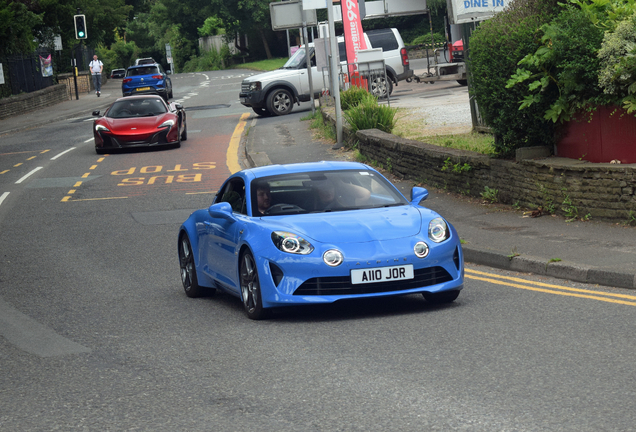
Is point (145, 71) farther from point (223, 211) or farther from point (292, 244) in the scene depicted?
point (292, 244)

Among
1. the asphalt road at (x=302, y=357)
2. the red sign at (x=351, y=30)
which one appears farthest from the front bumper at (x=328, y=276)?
the red sign at (x=351, y=30)

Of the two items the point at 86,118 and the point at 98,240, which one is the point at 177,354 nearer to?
the point at 98,240

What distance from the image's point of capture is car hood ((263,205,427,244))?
7672 mm

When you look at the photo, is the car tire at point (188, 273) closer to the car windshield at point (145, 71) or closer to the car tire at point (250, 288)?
the car tire at point (250, 288)

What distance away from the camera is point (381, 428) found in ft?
16.1

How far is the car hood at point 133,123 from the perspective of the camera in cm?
2505

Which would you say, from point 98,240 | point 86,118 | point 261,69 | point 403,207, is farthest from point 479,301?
point 261,69

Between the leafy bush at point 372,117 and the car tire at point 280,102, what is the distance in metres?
11.8

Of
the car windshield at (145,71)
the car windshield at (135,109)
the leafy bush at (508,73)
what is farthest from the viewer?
the car windshield at (145,71)

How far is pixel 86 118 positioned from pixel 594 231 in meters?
32.1

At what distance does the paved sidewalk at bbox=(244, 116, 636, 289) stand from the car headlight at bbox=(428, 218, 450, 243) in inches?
61.5

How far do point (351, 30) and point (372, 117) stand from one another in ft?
26.8

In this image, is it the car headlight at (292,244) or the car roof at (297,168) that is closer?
the car headlight at (292,244)

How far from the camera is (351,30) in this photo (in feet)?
90.1
